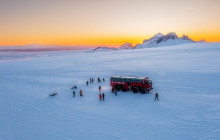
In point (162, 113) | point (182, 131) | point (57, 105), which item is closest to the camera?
point (182, 131)

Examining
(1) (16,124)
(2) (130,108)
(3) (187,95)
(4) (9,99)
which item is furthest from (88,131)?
(4) (9,99)

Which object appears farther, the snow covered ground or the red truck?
the red truck

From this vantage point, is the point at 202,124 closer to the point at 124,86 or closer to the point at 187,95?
the point at 187,95

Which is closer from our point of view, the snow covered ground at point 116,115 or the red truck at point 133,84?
the snow covered ground at point 116,115

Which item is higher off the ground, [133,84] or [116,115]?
[133,84]

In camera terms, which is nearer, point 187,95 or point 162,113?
point 162,113

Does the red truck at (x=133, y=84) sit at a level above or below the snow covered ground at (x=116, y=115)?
above

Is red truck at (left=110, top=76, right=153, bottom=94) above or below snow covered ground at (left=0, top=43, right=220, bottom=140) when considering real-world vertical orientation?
above

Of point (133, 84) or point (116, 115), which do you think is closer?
point (116, 115)
